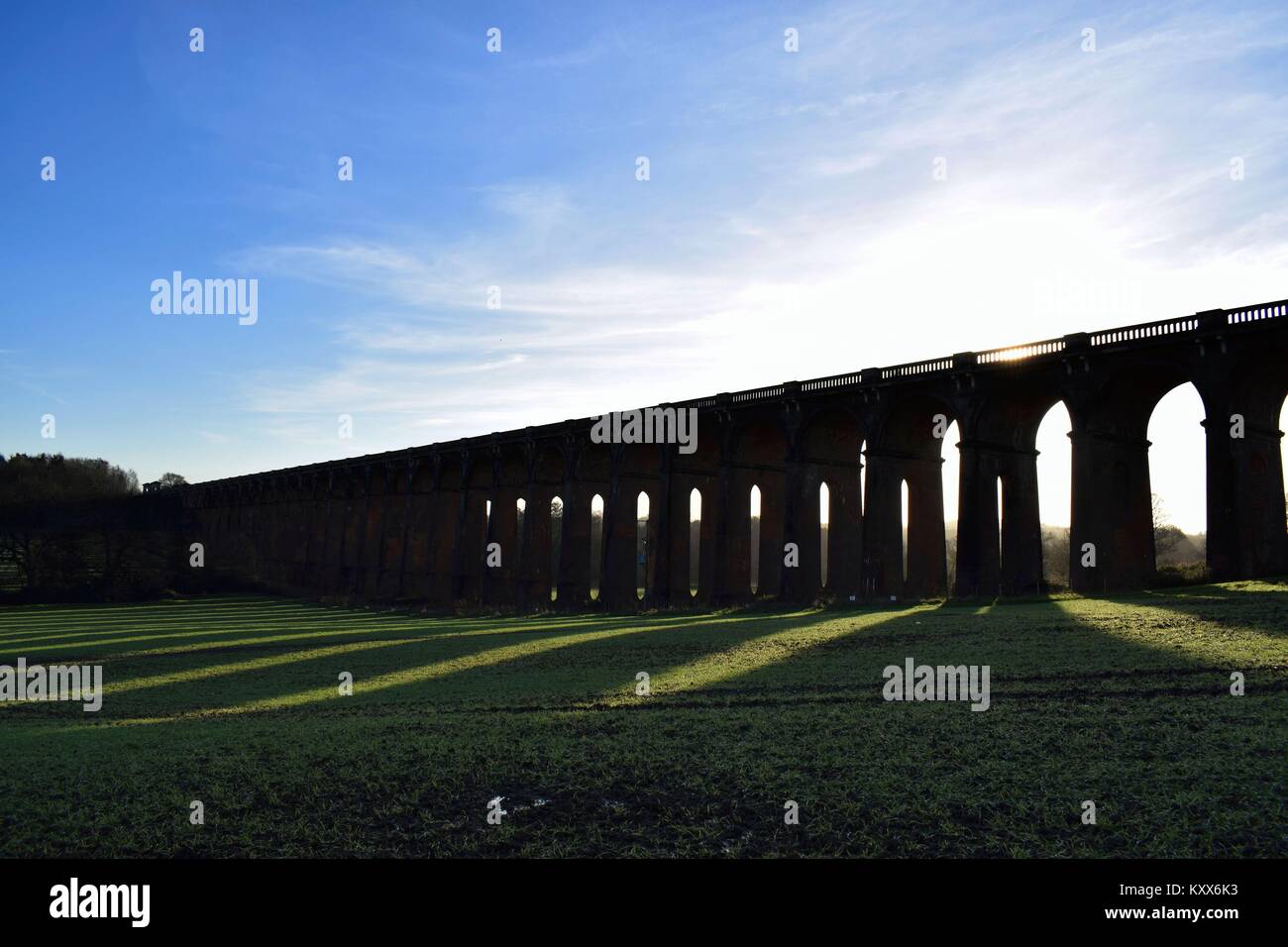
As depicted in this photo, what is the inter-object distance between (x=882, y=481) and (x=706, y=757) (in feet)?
117

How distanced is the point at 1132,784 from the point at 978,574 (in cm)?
3275

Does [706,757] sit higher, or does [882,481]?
[882,481]

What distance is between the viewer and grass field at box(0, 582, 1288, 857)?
28.9 ft

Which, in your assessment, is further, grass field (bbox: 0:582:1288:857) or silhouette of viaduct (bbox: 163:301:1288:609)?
silhouette of viaduct (bbox: 163:301:1288:609)

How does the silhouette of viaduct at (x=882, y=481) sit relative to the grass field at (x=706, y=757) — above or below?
above

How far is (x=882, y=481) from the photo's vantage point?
45250 mm

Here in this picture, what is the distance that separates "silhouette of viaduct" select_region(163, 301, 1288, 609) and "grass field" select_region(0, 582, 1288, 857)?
1426 centimetres

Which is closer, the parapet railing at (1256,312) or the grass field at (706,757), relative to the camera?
the grass field at (706,757)

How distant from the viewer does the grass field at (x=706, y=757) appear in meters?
8.82

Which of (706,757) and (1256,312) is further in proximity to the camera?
(1256,312)

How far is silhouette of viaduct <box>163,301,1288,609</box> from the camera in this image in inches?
1312

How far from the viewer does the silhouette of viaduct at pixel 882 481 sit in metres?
33.3

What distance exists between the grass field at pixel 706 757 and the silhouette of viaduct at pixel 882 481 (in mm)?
14263

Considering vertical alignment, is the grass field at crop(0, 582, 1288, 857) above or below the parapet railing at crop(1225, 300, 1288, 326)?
below
